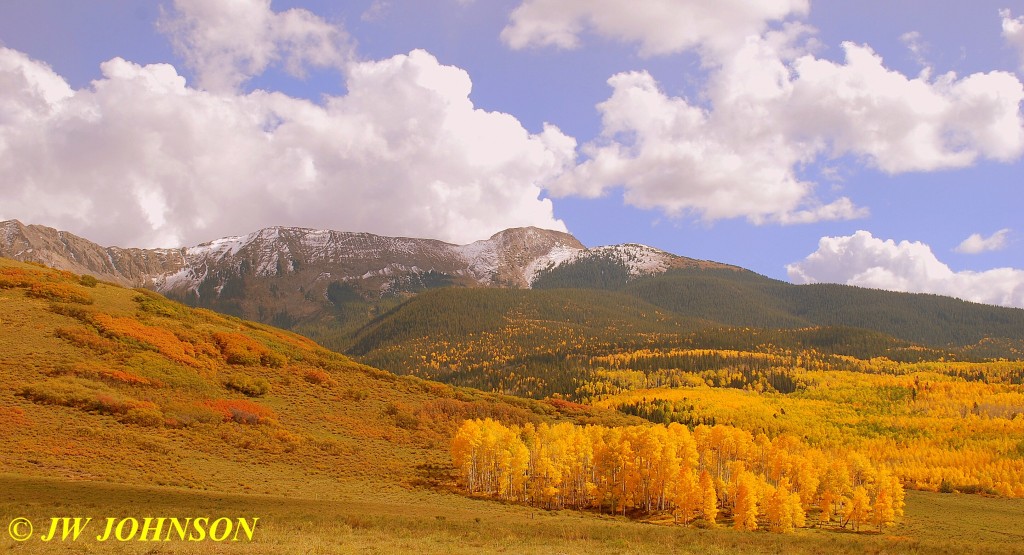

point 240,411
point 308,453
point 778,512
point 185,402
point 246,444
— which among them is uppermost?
point 185,402

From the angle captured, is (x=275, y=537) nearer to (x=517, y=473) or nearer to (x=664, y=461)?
(x=517, y=473)

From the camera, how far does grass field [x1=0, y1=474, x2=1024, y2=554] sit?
31356mm

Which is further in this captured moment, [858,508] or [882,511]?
[882,511]

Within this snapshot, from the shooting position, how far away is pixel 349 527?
3778cm

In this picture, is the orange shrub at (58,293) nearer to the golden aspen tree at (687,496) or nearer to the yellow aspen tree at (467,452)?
the yellow aspen tree at (467,452)

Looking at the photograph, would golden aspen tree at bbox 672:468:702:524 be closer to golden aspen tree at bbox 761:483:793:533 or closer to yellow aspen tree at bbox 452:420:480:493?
golden aspen tree at bbox 761:483:793:533

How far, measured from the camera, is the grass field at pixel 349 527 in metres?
31.4

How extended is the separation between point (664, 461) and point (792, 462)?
81.0ft

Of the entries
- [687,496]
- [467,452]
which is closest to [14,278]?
[467,452]

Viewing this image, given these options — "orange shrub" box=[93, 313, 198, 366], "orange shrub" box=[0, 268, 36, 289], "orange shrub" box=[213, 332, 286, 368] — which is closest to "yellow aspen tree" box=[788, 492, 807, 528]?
"orange shrub" box=[213, 332, 286, 368]

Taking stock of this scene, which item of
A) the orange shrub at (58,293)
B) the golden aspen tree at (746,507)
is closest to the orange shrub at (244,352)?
the orange shrub at (58,293)

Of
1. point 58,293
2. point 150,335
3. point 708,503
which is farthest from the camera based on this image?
point 58,293

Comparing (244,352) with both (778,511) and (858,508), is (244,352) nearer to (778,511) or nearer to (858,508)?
(778,511)

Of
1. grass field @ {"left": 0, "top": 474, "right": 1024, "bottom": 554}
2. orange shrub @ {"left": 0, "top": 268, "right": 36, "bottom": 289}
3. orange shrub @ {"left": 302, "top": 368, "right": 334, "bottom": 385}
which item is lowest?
grass field @ {"left": 0, "top": 474, "right": 1024, "bottom": 554}
